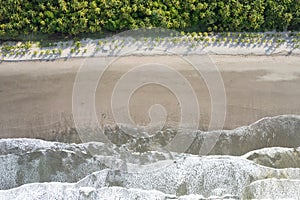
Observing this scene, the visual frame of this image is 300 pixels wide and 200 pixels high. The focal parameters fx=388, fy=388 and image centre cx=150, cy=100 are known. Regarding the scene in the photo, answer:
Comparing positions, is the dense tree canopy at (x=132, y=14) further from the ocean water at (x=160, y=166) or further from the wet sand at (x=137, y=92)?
the ocean water at (x=160, y=166)

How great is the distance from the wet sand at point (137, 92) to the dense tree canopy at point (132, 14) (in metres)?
1.00

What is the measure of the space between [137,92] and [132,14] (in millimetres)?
2345

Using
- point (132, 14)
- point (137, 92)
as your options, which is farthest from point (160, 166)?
point (132, 14)

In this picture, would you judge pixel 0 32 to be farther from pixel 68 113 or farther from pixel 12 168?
pixel 12 168

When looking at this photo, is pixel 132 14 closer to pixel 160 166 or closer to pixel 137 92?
pixel 137 92

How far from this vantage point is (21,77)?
1157 cm

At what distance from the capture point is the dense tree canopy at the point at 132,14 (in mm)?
11500

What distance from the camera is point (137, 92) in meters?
11.5

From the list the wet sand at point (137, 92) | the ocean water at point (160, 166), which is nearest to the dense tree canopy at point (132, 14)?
the wet sand at point (137, 92)

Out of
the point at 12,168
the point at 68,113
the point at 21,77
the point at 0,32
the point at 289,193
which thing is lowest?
the point at 289,193

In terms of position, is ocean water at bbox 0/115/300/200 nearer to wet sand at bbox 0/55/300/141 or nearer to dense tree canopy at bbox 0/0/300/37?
wet sand at bbox 0/55/300/141

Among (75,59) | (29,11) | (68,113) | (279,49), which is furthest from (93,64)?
(279,49)

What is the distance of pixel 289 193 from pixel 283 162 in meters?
0.88

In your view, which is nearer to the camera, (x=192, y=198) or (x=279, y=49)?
(x=192, y=198)
